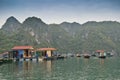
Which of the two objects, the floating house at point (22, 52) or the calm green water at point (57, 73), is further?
the floating house at point (22, 52)

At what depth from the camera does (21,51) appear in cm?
13525

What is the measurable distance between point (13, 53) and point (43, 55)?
17.8 meters

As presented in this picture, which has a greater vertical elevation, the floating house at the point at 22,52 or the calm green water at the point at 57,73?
the floating house at the point at 22,52

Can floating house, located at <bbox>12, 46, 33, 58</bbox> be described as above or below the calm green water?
above

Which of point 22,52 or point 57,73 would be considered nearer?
point 57,73

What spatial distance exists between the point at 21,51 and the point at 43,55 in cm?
1712

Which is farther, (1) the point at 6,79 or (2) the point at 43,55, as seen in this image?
(2) the point at 43,55

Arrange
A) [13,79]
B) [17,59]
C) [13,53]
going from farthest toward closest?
[13,53], [17,59], [13,79]

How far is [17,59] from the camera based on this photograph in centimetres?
12875

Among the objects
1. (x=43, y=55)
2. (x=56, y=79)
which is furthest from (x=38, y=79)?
(x=43, y=55)

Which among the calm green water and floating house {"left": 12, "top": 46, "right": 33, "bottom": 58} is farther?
floating house {"left": 12, "top": 46, "right": 33, "bottom": 58}

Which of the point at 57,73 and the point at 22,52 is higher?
the point at 22,52

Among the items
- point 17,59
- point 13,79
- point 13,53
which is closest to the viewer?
point 13,79

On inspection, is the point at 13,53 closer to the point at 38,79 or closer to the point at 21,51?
the point at 21,51
